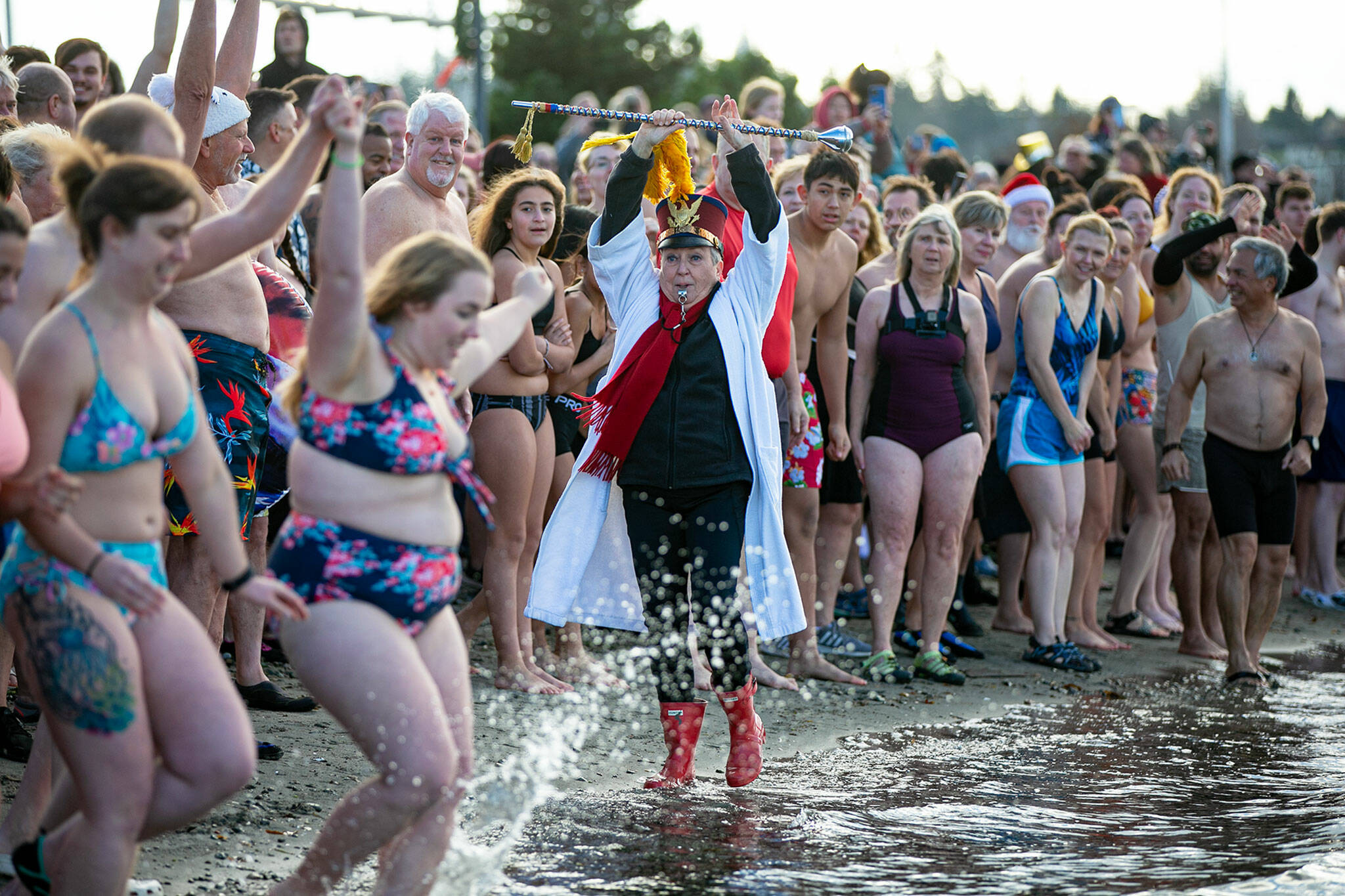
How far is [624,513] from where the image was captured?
18.4ft

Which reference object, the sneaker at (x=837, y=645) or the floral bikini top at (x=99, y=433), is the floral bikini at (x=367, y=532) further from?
the sneaker at (x=837, y=645)

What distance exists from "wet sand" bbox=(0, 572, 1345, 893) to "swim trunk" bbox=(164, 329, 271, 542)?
899mm

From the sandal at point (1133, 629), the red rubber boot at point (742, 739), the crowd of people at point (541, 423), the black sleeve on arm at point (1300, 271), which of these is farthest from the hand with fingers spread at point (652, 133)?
the black sleeve on arm at point (1300, 271)

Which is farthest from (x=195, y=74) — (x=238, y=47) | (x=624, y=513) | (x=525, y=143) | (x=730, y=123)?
(x=624, y=513)

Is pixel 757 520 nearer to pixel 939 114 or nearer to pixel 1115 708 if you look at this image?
pixel 1115 708

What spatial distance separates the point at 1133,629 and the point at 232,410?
6425 mm

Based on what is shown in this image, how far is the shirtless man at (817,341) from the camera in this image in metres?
7.11

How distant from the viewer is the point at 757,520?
5.53 meters

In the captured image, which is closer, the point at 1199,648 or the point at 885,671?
the point at 885,671

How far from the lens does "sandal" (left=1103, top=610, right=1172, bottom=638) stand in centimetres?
938

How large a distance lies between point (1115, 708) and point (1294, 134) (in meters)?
72.9

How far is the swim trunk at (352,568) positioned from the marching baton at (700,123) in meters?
2.17

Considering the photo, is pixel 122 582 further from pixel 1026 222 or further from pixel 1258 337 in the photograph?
pixel 1026 222

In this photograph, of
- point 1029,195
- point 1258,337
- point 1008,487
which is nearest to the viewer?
point 1258,337
